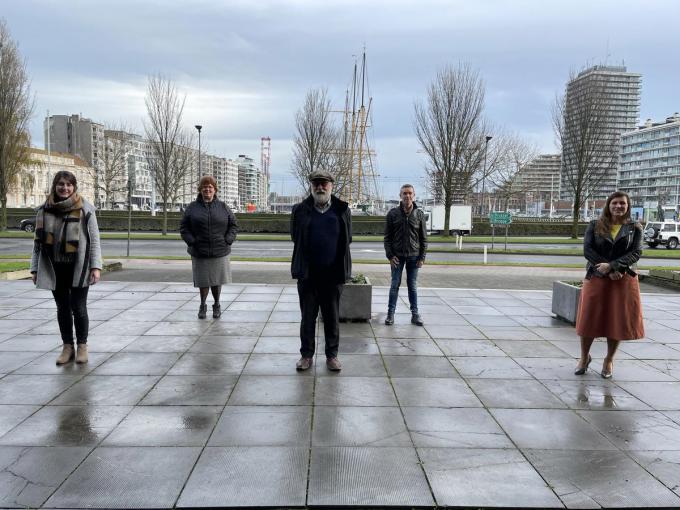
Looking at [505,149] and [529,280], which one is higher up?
[505,149]

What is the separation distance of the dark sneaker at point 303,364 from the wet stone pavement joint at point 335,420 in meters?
0.09

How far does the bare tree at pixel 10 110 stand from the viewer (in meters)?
28.6

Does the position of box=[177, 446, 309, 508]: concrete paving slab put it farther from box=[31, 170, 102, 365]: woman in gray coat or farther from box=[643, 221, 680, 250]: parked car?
box=[643, 221, 680, 250]: parked car

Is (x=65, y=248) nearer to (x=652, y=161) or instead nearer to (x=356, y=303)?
(x=356, y=303)

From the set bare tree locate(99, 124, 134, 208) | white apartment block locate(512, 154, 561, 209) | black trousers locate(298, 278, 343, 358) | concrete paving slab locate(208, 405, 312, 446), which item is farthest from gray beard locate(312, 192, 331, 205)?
white apartment block locate(512, 154, 561, 209)

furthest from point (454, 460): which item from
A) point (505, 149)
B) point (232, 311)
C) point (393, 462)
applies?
point (505, 149)

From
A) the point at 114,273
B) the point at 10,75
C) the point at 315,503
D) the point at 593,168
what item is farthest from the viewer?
the point at 593,168

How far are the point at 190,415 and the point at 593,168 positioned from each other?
35.9 m

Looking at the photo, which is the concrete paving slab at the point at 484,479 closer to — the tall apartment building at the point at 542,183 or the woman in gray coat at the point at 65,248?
the woman in gray coat at the point at 65,248

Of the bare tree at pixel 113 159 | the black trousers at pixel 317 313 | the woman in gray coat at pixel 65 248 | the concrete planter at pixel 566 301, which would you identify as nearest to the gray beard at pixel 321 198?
the black trousers at pixel 317 313

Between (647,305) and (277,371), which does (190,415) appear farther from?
(647,305)

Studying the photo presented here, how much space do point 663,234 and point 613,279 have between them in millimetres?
33721

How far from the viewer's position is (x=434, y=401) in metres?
4.27

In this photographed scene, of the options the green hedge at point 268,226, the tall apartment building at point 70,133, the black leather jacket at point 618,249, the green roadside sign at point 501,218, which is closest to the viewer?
the black leather jacket at point 618,249
